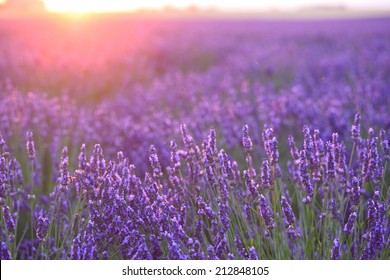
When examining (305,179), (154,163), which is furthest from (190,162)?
(305,179)

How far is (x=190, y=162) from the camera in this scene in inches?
89.3

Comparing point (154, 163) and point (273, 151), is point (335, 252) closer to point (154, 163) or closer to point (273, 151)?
point (273, 151)

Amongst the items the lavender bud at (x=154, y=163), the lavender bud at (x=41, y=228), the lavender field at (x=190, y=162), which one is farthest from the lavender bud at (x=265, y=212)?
the lavender bud at (x=41, y=228)

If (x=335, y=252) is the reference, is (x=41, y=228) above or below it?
above

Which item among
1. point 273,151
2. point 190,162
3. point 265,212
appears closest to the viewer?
point 265,212

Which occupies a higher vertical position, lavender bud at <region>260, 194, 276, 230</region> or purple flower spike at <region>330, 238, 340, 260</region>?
lavender bud at <region>260, 194, 276, 230</region>

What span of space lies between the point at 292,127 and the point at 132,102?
181 cm

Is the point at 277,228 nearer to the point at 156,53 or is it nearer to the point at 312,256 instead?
the point at 312,256

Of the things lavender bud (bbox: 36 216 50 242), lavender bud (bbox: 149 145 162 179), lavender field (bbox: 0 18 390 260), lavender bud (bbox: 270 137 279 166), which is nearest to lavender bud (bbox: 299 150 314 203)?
lavender field (bbox: 0 18 390 260)

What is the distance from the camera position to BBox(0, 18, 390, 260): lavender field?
207cm

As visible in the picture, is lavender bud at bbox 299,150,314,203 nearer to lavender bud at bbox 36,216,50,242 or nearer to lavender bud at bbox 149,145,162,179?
lavender bud at bbox 149,145,162,179

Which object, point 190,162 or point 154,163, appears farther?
point 190,162

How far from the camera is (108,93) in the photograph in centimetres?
606
